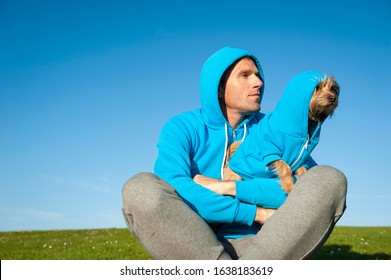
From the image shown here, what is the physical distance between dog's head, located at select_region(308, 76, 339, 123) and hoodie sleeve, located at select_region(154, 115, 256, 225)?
5.34 feet

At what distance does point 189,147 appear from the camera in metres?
4.98

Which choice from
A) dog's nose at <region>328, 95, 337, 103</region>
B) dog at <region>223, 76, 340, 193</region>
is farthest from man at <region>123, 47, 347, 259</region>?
dog's nose at <region>328, 95, 337, 103</region>

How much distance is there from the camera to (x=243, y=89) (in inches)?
207

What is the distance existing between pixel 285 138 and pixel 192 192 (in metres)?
1.56

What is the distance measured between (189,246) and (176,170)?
101 cm

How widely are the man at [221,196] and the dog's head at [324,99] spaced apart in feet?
2.34

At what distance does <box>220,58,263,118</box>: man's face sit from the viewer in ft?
17.2

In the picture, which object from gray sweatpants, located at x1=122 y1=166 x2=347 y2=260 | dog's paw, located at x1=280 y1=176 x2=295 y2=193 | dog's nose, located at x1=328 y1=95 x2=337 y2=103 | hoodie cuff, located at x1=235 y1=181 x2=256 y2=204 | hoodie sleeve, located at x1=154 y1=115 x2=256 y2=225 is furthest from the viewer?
Result: dog's nose, located at x1=328 y1=95 x2=337 y2=103

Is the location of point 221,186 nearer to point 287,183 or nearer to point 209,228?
point 209,228

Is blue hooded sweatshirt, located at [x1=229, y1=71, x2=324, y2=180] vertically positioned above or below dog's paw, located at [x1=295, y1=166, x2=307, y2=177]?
above

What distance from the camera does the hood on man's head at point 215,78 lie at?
17.4 ft

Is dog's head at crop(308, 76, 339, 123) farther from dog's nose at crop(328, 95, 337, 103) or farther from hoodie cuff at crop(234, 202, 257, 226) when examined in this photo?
hoodie cuff at crop(234, 202, 257, 226)
